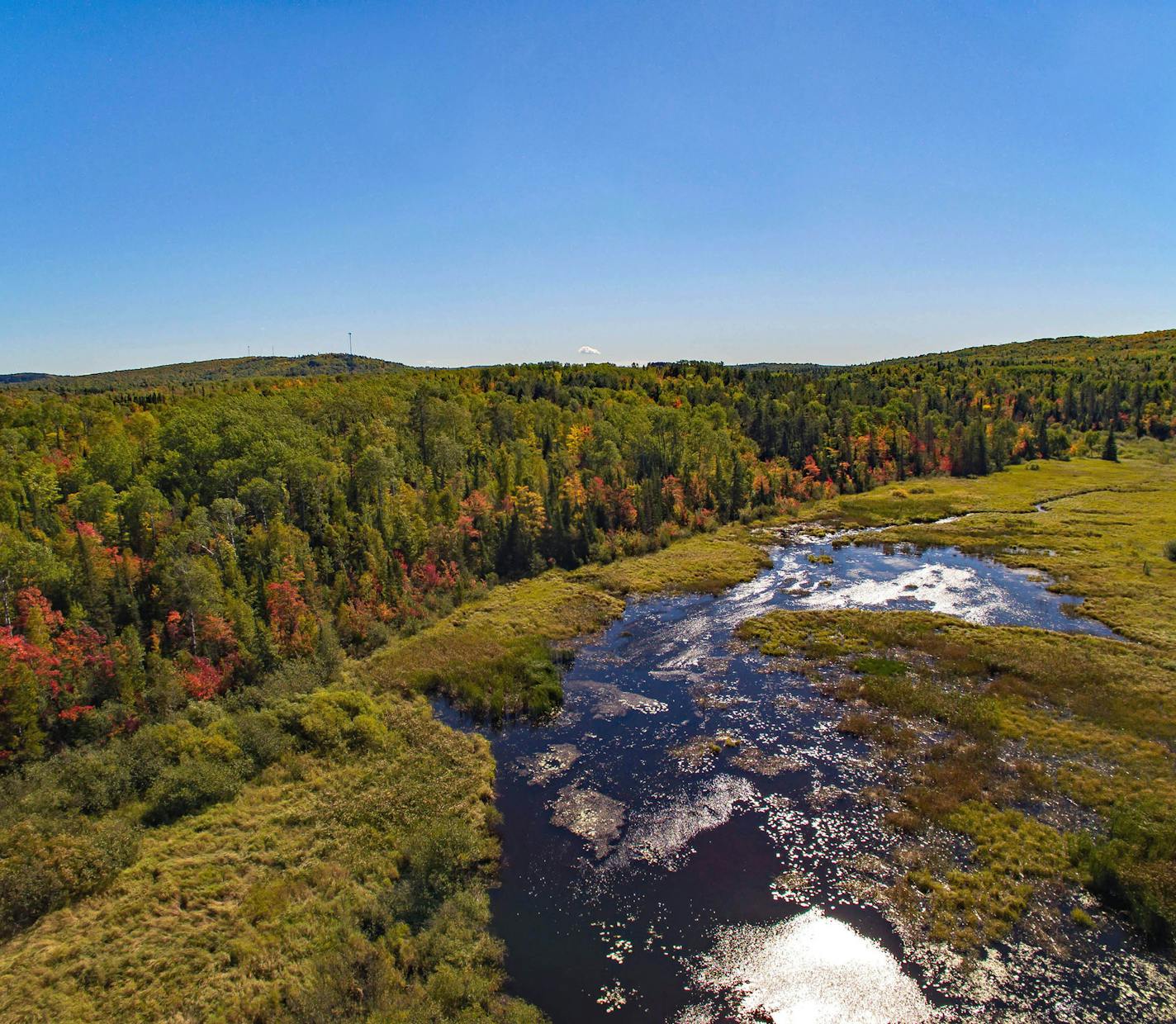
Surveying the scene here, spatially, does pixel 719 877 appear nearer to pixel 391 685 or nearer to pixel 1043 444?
pixel 391 685

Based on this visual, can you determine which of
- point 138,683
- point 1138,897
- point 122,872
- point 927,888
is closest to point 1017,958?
point 927,888

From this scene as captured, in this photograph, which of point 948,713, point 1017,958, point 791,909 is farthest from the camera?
point 948,713

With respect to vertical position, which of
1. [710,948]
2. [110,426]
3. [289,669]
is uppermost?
[110,426]

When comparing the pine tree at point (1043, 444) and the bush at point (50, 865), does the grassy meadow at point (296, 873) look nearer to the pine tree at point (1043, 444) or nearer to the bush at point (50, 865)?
the bush at point (50, 865)

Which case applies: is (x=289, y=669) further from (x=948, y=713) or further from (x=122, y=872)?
(x=948, y=713)

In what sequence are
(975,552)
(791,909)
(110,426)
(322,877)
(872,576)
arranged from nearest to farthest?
(791,909), (322,877), (872,576), (975,552), (110,426)

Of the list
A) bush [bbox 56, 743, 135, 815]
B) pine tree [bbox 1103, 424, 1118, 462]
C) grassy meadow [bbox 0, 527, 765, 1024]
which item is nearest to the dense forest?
pine tree [bbox 1103, 424, 1118, 462]

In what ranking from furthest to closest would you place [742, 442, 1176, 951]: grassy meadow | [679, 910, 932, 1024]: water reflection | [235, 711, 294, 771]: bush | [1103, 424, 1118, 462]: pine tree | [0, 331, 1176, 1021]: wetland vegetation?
A: [1103, 424, 1118, 462]: pine tree
[235, 711, 294, 771]: bush
[742, 442, 1176, 951]: grassy meadow
[0, 331, 1176, 1021]: wetland vegetation
[679, 910, 932, 1024]: water reflection

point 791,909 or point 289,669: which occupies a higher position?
point 289,669

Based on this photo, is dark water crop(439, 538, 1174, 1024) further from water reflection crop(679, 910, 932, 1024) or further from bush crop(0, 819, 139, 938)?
bush crop(0, 819, 139, 938)
